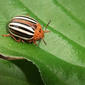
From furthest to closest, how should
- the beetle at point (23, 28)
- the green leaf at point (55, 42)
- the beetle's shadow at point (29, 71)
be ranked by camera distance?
the beetle at point (23, 28), the beetle's shadow at point (29, 71), the green leaf at point (55, 42)

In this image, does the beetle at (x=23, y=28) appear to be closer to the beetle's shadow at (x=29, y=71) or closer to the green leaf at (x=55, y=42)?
the green leaf at (x=55, y=42)

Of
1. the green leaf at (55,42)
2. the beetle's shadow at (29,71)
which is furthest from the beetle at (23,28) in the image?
the beetle's shadow at (29,71)

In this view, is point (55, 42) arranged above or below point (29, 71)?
above

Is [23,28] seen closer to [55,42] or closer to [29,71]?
[55,42]

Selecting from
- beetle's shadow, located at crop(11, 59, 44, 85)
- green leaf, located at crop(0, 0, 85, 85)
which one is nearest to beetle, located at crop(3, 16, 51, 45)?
green leaf, located at crop(0, 0, 85, 85)

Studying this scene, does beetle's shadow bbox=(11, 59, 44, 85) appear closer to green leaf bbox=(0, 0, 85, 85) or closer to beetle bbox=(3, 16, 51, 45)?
green leaf bbox=(0, 0, 85, 85)

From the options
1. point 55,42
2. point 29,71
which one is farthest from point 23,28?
point 29,71

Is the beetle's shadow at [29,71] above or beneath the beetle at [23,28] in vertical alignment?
beneath

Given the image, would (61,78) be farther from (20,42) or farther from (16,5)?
(16,5)
